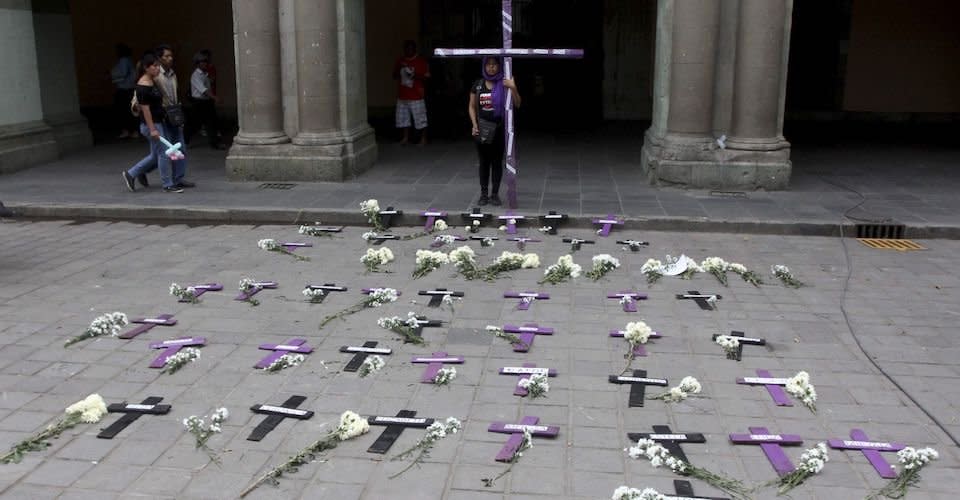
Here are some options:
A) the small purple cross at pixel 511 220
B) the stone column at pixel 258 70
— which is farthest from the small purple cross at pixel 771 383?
the stone column at pixel 258 70

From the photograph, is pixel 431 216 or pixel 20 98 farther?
pixel 20 98

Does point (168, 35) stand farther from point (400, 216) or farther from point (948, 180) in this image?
point (948, 180)

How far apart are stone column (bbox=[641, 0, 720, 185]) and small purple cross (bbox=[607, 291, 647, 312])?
435 centimetres

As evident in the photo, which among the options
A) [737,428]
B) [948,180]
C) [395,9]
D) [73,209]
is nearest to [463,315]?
[737,428]

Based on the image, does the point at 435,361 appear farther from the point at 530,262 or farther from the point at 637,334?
the point at 530,262

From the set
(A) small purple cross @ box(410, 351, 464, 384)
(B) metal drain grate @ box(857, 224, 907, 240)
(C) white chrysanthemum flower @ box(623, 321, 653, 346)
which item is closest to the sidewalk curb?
(B) metal drain grate @ box(857, 224, 907, 240)

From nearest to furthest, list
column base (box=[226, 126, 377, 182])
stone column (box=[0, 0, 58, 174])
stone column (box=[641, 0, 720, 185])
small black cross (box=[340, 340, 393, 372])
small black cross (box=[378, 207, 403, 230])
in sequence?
small black cross (box=[340, 340, 393, 372]) → small black cross (box=[378, 207, 403, 230]) → stone column (box=[641, 0, 720, 185]) → column base (box=[226, 126, 377, 182]) → stone column (box=[0, 0, 58, 174])

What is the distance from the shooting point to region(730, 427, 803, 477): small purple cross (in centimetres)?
412

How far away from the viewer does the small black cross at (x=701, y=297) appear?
6472mm

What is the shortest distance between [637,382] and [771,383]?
2.65 feet

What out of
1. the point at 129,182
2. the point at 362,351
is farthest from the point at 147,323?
the point at 129,182

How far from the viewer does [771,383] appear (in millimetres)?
5016

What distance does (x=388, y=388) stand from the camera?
16.3ft

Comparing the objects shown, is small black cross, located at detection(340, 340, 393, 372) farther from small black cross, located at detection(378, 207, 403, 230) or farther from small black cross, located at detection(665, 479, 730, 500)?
small black cross, located at detection(378, 207, 403, 230)
